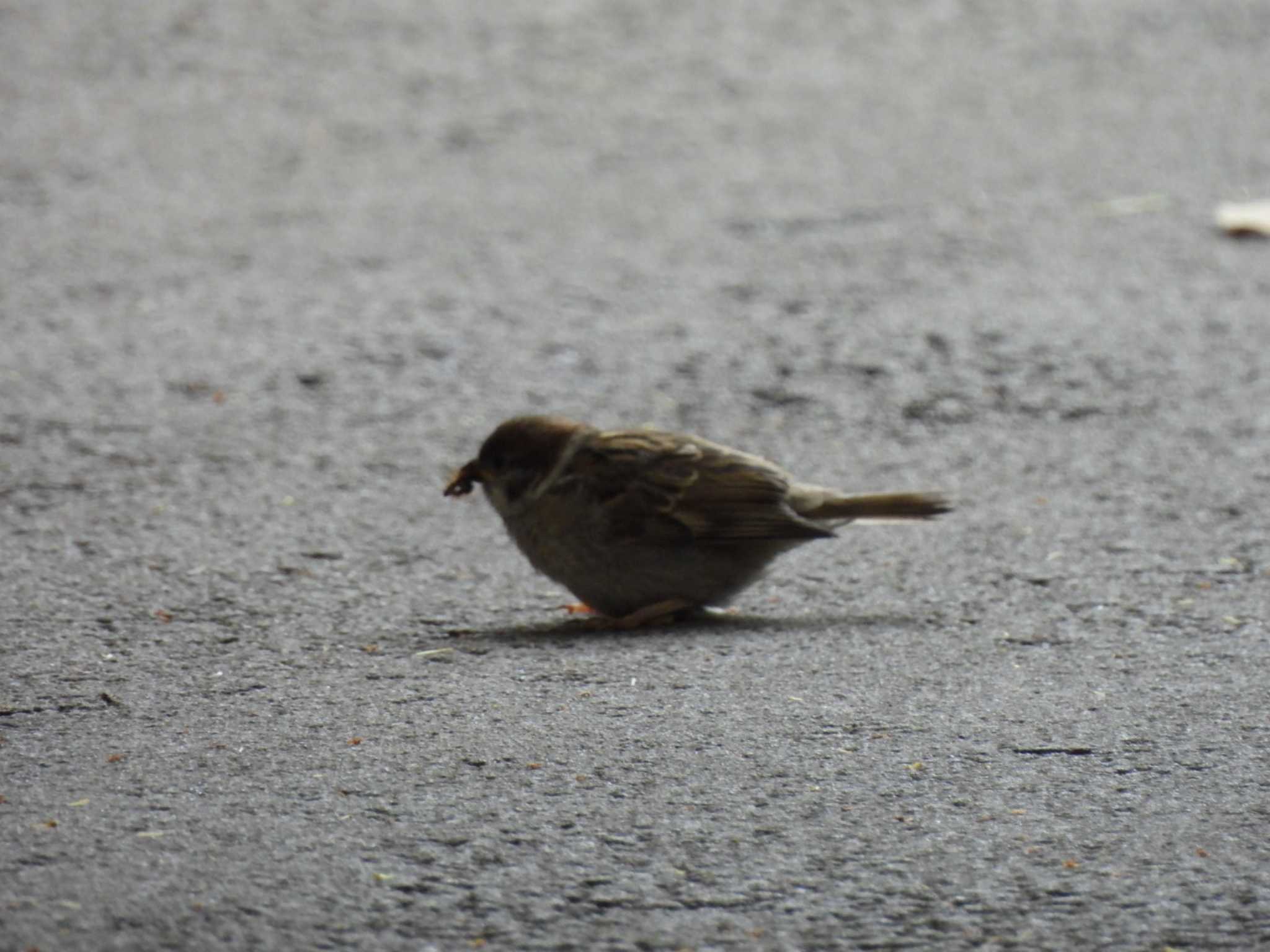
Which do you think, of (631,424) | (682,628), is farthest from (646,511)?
(631,424)

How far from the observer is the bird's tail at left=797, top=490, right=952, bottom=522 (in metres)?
4.76

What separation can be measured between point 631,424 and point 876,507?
1543 mm

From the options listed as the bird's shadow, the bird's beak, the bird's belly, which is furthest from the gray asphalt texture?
the bird's beak

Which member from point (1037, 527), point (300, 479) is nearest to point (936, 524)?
point (1037, 527)

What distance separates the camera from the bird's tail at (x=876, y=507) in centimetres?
476

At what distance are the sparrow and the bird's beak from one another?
2 cm

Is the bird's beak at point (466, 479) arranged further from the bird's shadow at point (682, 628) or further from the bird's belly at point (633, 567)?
the bird's shadow at point (682, 628)

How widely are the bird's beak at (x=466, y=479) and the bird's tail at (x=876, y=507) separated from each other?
0.85 m

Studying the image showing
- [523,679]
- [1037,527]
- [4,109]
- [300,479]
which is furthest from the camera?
[4,109]

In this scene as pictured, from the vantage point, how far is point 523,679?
4109 millimetres

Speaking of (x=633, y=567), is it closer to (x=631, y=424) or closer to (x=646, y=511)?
(x=646, y=511)

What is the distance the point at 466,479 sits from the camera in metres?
4.87

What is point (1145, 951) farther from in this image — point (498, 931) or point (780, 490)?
point (780, 490)

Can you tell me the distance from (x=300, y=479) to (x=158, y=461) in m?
0.51
